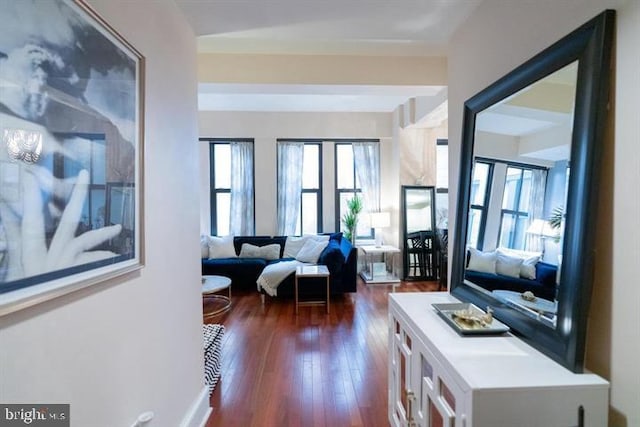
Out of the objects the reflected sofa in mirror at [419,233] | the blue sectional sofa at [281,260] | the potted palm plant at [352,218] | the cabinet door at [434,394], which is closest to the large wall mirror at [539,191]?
the cabinet door at [434,394]

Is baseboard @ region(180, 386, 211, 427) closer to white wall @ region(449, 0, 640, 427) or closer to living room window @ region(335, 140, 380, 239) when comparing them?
white wall @ region(449, 0, 640, 427)

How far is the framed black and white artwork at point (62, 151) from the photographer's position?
2.35 ft

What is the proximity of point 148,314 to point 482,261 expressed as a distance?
1643 millimetres

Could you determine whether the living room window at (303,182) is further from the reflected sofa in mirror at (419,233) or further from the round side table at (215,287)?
the round side table at (215,287)

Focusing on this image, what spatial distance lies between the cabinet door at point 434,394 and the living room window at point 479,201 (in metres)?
0.70

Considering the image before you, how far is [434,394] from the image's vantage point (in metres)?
1.21

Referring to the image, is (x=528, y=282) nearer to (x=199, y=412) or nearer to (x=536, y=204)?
(x=536, y=204)

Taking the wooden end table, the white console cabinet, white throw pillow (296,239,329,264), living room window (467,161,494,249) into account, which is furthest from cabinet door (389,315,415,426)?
white throw pillow (296,239,329,264)

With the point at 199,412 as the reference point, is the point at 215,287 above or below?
above

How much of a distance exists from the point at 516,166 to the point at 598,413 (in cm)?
96

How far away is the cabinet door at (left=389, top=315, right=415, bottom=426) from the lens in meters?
1.51

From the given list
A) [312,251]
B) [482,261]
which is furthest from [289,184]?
[482,261]

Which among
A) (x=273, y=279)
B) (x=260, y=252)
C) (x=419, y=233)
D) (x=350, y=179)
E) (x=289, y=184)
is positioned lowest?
(x=273, y=279)

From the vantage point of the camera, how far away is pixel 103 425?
106 cm
